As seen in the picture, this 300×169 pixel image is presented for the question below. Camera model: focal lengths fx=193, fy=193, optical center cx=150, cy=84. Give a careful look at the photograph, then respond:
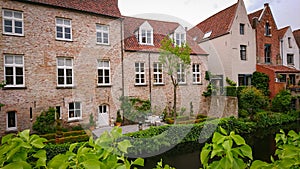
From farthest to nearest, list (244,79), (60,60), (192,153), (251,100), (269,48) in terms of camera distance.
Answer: (269,48) → (244,79) → (251,100) → (60,60) → (192,153)

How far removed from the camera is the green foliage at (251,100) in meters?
15.3

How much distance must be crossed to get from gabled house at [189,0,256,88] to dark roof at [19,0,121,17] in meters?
10.5

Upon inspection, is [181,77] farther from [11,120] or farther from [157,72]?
[11,120]

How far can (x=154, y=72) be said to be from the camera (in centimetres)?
1609

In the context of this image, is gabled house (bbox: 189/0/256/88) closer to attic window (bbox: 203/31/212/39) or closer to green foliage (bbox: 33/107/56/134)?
attic window (bbox: 203/31/212/39)

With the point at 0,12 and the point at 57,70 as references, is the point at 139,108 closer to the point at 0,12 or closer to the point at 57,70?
the point at 57,70

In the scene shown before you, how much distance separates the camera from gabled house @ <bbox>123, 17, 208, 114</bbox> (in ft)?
49.3

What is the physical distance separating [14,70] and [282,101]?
1997 cm

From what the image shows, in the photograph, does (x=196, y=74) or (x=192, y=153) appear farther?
(x=196, y=74)

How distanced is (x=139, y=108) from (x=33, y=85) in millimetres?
7120

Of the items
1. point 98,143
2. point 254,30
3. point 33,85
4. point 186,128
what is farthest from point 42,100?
point 254,30

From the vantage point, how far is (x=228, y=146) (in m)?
1.06

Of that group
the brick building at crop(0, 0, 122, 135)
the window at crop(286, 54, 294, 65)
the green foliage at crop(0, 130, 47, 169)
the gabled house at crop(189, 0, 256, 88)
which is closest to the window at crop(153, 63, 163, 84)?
the brick building at crop(0, 0, 122, 135)

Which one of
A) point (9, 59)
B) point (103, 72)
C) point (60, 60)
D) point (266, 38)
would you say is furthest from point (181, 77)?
point (9, 59)
